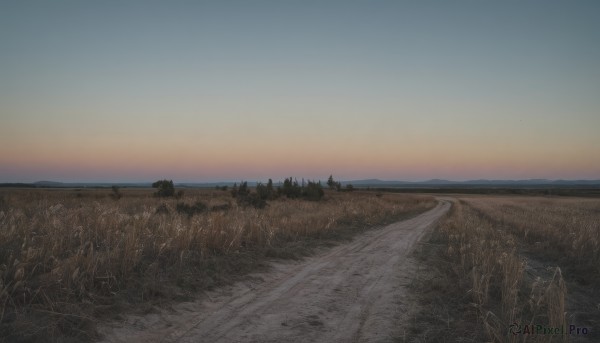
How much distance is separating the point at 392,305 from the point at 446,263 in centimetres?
427

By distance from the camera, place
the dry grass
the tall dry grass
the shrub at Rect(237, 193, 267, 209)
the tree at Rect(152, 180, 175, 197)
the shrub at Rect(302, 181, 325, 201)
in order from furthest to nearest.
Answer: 1. the shrub at Rect(302, 181, 325, 201)
2. the tree at Rect(152, 180, 175, 197)
3. the shrub at Rect(237, 193, 267, 209)
4. the tall dry grass
5. the dry grass

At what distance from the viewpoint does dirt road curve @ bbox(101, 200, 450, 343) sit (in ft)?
18.8

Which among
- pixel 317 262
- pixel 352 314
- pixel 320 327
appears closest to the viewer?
pixel 320 327

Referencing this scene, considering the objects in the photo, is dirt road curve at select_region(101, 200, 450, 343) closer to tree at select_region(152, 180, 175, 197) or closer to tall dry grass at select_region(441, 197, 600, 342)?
tall dry grass at select_region(441, 197, 600, 342)

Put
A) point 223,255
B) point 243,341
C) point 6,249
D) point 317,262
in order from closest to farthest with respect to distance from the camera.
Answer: point 243,341, point 6,249, point 223,255, point 317,262

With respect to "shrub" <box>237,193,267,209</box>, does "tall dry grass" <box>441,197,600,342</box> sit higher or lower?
lower

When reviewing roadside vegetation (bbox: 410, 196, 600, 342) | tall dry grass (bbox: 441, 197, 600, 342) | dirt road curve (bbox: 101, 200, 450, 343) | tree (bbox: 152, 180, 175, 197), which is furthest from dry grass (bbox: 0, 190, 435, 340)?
tree (bbox: 152, 180, 175, 197)

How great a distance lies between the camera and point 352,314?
6777 mm

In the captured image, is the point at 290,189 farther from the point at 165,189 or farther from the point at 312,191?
the point at 165,189

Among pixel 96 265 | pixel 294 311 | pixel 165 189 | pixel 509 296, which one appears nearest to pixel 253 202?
pixel 96 265

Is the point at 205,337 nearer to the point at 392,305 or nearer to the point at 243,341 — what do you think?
the point at 243,341

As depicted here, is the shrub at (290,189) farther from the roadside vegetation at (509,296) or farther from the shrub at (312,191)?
the roadside vegetation at (509,296)

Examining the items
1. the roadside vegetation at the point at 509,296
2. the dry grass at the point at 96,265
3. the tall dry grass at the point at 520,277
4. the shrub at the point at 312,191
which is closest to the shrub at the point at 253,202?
the tall dry grass at the point at 520,277

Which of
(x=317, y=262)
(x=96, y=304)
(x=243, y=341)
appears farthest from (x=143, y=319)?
(x=317, y=262)
